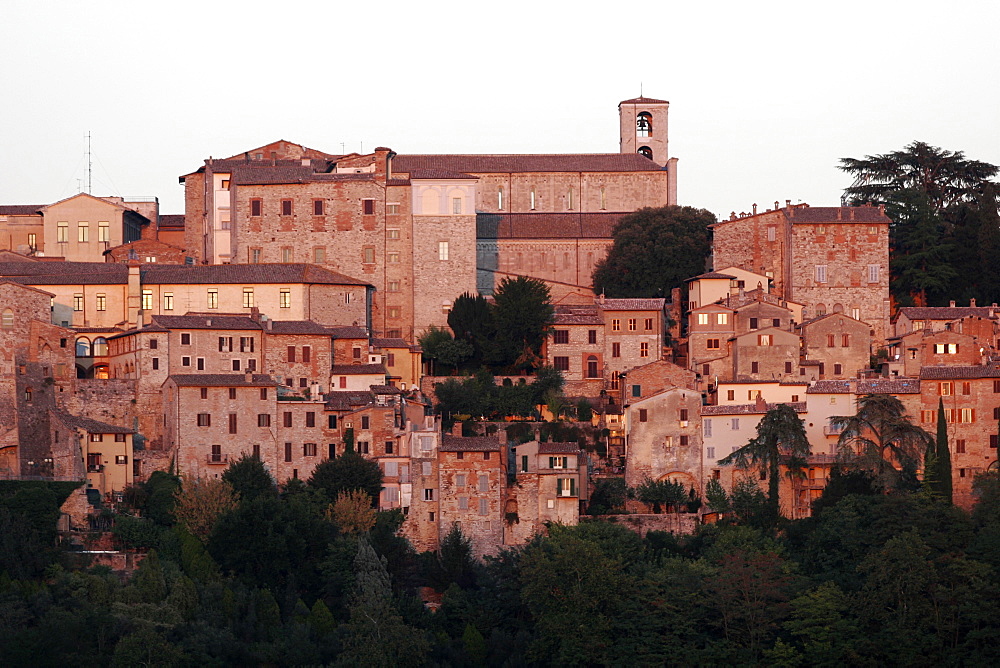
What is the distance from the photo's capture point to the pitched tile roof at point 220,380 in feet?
201

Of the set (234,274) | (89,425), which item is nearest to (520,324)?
(234,274)

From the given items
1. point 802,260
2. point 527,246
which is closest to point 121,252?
point 527,246

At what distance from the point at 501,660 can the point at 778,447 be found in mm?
11717

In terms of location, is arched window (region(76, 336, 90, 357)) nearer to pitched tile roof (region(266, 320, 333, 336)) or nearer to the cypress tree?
pitched tile roof (region(266, 320, 333, 336))

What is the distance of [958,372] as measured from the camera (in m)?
62.9

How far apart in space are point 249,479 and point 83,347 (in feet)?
36.6

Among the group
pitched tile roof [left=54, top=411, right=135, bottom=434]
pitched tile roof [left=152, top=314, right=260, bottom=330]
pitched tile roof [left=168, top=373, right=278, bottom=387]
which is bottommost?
pitched tile roof [left=54, top=411, right=135, bottom=434]

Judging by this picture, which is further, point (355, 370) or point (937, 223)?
point (937, 223)

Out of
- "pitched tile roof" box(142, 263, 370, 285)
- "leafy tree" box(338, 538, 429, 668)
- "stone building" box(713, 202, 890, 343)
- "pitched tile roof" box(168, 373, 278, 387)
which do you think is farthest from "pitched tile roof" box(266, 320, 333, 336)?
"stone building" box(713, 202, 890, 343)

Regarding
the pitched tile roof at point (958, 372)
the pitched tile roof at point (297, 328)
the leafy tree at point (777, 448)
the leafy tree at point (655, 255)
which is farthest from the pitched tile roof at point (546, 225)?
the leafy tree at point (777, 448)

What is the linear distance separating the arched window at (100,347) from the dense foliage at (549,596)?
38.7 ft

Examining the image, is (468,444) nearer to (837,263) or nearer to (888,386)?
(888,386)

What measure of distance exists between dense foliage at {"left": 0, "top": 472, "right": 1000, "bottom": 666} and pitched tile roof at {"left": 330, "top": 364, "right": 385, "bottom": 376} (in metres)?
7.43

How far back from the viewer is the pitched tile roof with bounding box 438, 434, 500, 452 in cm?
5972
